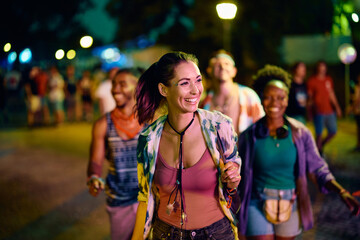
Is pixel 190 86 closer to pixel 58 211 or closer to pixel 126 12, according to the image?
pixel 58 211

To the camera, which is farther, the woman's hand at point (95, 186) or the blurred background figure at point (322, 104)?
the blurred background figure at point (322, 104)

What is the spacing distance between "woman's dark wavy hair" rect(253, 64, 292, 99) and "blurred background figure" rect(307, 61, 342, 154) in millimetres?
5039

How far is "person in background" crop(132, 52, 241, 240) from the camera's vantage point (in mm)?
2494

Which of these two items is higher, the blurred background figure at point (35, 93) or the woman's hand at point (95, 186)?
the blurred background figure at point (35, 93)

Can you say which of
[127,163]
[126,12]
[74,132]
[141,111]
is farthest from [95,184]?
[126,12]

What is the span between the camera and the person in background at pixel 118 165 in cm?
354

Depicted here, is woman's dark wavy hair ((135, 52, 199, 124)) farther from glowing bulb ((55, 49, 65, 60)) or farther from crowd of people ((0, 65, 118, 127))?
crowd of people ((0, 65, 118, 127))

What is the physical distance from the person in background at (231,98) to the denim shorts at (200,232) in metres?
1.96

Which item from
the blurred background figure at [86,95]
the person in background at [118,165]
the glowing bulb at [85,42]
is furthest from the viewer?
the blurred background figure at [86,95]

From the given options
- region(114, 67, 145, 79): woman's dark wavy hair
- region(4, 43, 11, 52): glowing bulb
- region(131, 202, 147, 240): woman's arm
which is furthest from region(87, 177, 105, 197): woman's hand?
region(4, 43, 11, 52): glowing bulb

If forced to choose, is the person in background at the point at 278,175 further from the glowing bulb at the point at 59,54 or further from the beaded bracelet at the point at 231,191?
the glowing bulb at the point at 59,54

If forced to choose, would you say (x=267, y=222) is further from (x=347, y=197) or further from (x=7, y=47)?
(x=7, y=47)

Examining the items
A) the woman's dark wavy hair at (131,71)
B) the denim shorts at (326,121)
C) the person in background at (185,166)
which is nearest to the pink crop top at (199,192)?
the person in background at (185,166)

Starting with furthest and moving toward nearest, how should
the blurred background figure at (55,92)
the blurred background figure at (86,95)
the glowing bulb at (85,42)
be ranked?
the blurred background figure at (86,95) < the blurred background figure at (55,92) < the glowing bulb at (85,42)
